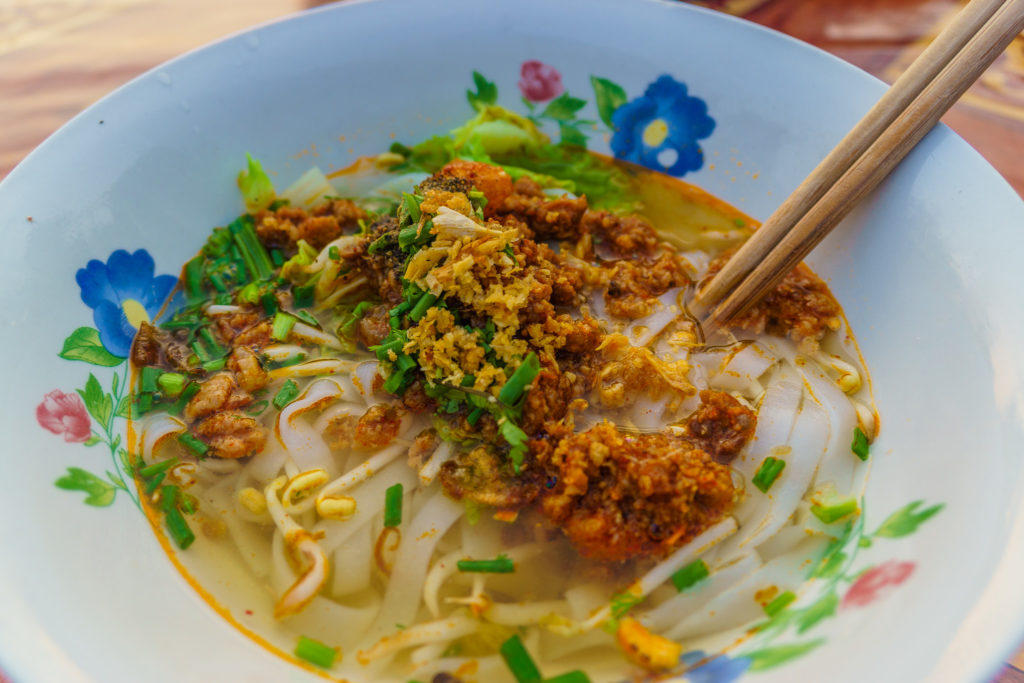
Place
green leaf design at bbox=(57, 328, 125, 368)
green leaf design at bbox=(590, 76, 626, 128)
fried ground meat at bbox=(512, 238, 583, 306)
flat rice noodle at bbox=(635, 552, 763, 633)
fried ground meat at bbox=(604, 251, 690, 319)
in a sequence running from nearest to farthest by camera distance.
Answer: flat rice noodle at bbox=(635, 552, 763, 633), green leaf design at bbox=(57, 328, 125, 368), fried ground meat at bbox=(512, 238, 583, 306), fried ground meat at bbox=(604, 251, 690, 319), green leaf design at bbox=(590, 76, 626, 128)

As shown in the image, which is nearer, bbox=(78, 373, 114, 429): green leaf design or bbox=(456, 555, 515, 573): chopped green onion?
bbox=(456, 555, 515, 573): chopped green onion

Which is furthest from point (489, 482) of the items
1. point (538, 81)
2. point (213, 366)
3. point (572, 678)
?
point (538, 81)

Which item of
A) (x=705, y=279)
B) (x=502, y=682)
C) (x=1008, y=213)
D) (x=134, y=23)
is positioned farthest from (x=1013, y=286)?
(x=134, y=23)

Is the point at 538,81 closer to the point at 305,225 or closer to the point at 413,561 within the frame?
the point at 305,225

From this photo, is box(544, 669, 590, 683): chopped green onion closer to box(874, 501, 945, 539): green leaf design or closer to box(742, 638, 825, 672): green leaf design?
box(742, 638, 825, 672): green leaf design

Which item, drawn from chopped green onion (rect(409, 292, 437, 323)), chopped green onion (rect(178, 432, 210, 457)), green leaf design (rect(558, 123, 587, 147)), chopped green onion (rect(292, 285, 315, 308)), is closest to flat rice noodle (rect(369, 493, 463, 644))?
chopped green onion (rect(409, 292, 437, 323))

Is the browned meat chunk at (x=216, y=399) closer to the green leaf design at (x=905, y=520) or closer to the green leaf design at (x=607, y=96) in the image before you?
the green leaf design at (x=607, y=96)
